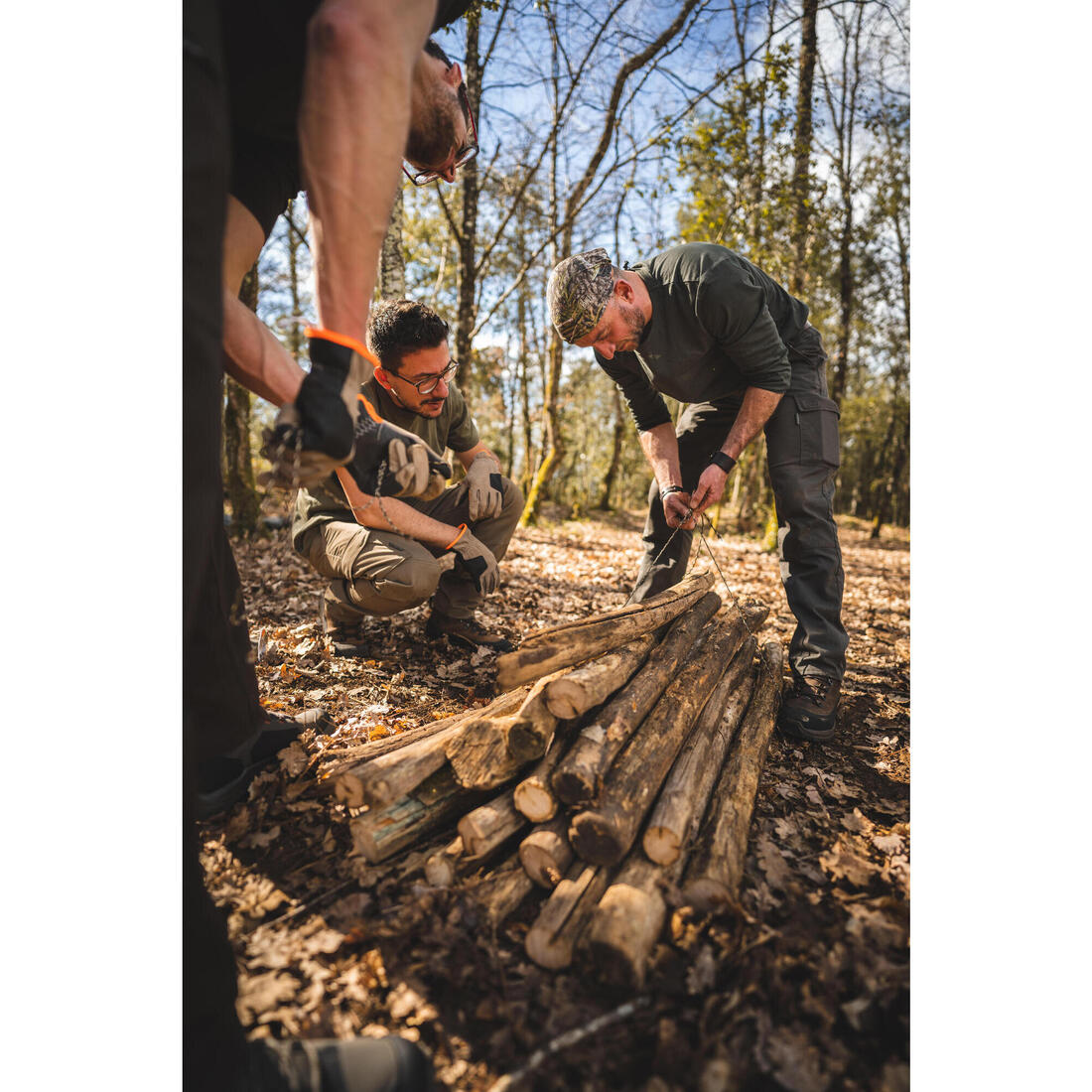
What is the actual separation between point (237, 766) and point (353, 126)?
2066mm

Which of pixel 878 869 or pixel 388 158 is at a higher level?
pixel 388 158

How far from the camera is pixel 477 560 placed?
10.3 feet

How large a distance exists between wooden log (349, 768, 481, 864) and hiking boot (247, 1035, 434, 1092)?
542mm

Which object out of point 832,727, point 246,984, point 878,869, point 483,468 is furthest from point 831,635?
point 246,984

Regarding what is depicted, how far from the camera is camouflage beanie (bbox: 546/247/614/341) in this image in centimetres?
302

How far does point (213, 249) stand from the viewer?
1266mm

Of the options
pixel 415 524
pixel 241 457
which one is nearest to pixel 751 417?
pixel 415 524

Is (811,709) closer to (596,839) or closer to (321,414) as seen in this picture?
(596,839)

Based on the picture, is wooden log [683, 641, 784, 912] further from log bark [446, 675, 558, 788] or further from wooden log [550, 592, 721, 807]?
log bark [446, 675, 558, 788]

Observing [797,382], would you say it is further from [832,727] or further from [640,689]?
[640,689]

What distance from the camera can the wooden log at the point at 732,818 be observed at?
1618 mm

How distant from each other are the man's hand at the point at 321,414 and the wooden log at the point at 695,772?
1.36 meters

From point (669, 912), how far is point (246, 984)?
110 cm

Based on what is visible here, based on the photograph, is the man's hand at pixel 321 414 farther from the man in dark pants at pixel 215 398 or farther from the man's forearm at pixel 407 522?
the man's forearm at pixel 407 522
